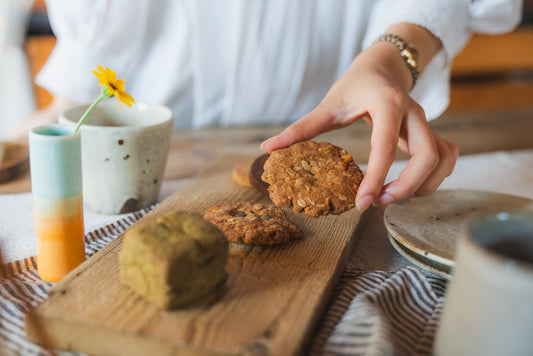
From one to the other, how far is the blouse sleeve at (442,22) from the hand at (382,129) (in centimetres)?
28

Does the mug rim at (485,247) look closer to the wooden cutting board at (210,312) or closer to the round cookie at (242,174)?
the wooden cutting board at (210,312)

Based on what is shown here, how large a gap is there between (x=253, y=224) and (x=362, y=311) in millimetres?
254

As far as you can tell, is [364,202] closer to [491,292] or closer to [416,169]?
[416,169]

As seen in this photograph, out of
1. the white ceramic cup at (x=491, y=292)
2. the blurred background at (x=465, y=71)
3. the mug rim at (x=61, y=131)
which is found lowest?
the blurred background at (x=465, y=71)

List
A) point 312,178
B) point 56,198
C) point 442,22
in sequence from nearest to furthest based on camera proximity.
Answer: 1. point 56,198
2. point 312,178
3. point 442,22

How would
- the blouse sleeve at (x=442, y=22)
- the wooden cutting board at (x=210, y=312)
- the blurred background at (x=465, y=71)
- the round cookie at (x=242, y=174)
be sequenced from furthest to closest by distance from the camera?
the blurred background at (x=465, y=71), the blouse sleeve at (x=442, y=22), the round cookie at (x=242, y=174), the wooden cutting board at (x=210, y=312)

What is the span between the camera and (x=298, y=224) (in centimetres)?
93

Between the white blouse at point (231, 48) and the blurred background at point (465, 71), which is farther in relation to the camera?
the blurred background at point (465, 71)

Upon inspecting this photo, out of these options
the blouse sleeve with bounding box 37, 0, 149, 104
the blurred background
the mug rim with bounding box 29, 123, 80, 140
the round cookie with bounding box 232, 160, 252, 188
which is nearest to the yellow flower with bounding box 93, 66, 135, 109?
the mug rim with bounding box 29, 123, 80, 140

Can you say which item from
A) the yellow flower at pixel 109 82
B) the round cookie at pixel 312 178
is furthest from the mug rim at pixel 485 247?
the yellow flower at pixel 109 82

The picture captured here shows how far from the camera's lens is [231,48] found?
5.07 feet

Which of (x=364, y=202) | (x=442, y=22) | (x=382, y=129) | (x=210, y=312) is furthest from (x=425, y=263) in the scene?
(x=442, y=22)

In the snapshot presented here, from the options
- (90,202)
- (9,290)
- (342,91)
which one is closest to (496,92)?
(342,91)

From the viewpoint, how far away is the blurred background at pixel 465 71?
207cm
